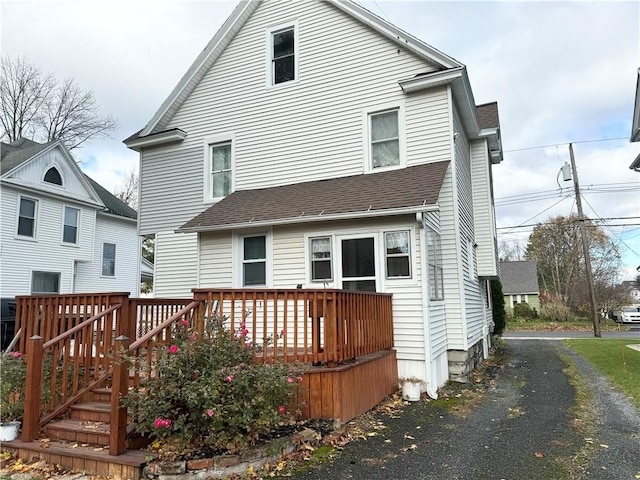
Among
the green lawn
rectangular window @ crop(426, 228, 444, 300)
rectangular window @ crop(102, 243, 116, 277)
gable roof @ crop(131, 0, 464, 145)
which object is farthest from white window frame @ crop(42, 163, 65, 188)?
the green lawn

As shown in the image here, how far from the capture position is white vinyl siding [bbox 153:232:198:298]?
10.6m

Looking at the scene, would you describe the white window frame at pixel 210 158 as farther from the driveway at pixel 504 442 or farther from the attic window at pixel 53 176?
the attic window at pixel 53 176

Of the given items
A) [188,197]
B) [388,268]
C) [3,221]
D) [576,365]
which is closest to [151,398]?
[388,268]

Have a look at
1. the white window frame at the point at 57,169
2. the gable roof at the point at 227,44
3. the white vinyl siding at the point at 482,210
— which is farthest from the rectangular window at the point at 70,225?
the white vinyl siding at the point at 482,210

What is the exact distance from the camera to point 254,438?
4.12 metres

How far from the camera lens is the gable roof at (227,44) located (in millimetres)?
8570

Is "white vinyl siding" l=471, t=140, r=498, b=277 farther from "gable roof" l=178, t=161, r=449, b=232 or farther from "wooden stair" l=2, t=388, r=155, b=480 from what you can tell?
"wooden stair" l=2, t=388, r=155, b=480

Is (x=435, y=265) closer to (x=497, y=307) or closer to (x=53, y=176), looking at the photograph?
(x=497, y=307)

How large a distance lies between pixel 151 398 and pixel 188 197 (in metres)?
7.79

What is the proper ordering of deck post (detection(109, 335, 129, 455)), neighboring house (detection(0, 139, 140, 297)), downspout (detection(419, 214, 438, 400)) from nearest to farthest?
deck post (detection(109, 335, 129, 455))
downspout (detection(419, 214, 438, 400))
neighboring house (detection(0, 139, 140, 297))

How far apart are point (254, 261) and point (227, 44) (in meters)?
6.28

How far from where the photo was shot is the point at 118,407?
13.0 ft

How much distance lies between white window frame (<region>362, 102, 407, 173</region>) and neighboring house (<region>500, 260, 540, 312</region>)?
32.4 metres

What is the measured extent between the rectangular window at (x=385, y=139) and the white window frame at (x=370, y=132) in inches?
2.1
